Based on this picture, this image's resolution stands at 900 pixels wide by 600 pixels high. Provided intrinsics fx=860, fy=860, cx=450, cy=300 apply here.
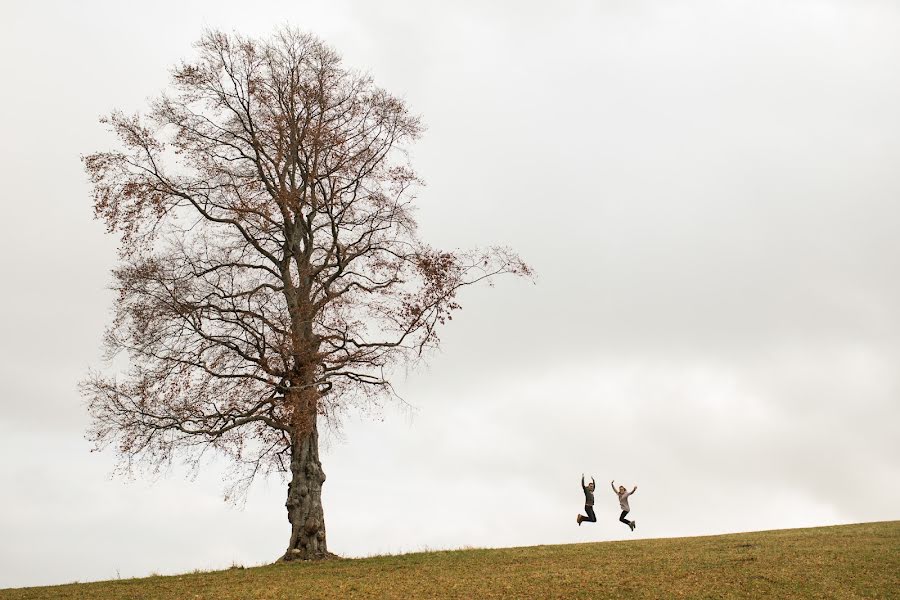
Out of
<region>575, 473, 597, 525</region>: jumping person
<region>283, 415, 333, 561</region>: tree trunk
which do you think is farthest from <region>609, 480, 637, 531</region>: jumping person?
<region>283, 415, 333, 561</region>: tree trunk

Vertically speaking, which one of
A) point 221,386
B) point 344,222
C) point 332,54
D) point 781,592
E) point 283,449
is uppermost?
point 332,54

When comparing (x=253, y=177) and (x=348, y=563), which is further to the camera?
(x=253, y=177)

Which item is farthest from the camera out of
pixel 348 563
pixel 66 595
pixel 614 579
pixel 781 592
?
pixel 348 563

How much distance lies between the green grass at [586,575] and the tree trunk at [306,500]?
51.4 inches

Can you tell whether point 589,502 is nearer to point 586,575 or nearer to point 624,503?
point 624,503

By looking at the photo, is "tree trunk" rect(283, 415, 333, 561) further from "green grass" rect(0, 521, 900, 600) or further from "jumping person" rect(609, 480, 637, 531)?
"jumping person" rect(609, 480, 637, 531)

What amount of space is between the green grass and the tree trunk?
130 centimetres

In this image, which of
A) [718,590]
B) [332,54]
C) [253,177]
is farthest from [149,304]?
[718,590]

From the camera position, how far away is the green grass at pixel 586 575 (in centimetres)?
1931

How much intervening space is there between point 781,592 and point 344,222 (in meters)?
18.1

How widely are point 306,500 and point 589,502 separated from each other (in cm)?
1097

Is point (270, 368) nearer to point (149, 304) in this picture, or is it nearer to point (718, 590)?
point (149, 304)

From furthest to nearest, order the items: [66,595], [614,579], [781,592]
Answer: [66,595]
[614,579]
[781,592]

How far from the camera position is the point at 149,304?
87.5 ft
